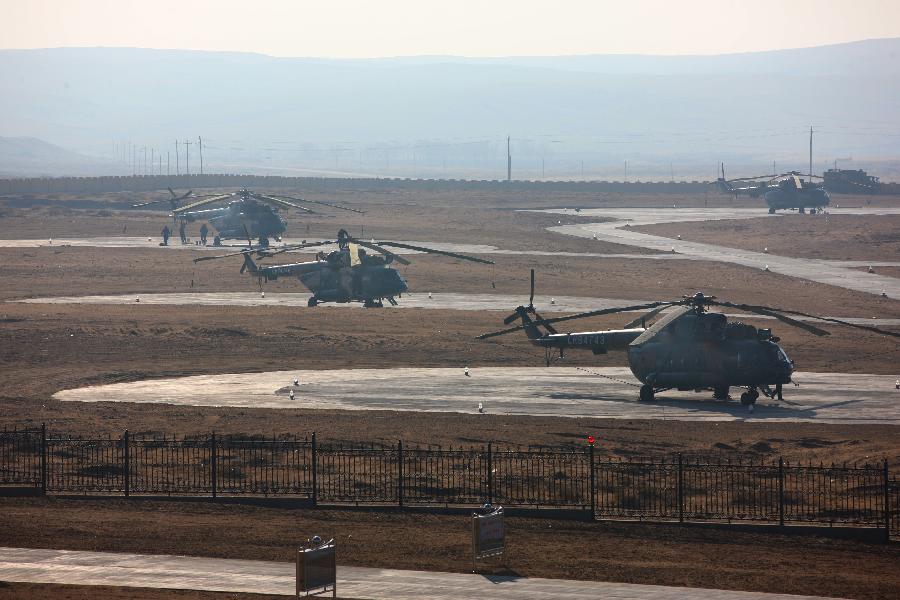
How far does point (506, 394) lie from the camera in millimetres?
42031

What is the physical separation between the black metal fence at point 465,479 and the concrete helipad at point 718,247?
43.1 m

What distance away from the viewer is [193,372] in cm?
4653

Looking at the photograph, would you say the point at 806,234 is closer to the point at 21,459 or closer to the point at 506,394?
the point at 506,394

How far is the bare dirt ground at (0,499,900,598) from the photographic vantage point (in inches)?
910

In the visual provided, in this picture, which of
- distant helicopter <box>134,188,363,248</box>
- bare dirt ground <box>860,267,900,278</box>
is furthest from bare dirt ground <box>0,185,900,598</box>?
bare dirt ground <box>860,267,900,278</box>

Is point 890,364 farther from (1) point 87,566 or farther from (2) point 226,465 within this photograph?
(1) point 87,566

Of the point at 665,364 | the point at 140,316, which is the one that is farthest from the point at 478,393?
the point at 140,316

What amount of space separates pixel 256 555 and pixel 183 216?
8017cm

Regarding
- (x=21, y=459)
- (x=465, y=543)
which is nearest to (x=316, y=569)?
(x=465, y=543)

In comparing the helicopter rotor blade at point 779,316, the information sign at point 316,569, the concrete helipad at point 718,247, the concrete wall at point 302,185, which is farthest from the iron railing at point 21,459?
the concrete wall at point 302,185

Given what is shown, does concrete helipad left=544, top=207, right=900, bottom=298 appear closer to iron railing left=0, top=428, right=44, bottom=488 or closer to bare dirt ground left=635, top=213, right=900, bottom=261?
bare dirt ground left=635, top=213, right=900, bottom=261

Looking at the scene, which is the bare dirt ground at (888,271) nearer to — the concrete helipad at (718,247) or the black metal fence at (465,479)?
the concrete helipad at (718,247)

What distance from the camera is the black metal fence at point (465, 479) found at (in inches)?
1088

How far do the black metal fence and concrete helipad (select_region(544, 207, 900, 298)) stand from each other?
43105 mm
